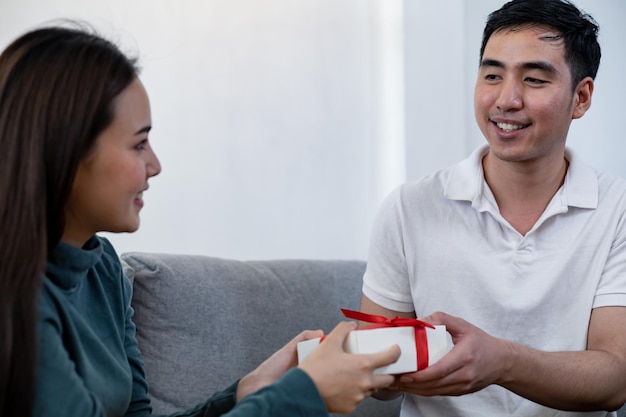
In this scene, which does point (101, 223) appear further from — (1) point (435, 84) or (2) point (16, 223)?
(1) point (435, 84)

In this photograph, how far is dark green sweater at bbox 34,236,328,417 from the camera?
1.15 m

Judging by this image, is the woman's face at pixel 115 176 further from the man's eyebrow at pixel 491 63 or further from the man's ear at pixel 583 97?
the man's ear at pixel 583 97

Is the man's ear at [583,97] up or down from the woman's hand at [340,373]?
up

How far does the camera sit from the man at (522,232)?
181 centimetres

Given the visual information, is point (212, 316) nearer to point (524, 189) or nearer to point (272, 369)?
point (272, 369)

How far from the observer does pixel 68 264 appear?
4.14ft

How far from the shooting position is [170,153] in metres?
2.45

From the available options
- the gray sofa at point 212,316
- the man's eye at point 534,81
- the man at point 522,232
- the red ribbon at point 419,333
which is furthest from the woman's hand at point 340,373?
the man's eye at point 534,81

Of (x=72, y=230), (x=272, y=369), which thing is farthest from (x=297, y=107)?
(x=72, y=230)

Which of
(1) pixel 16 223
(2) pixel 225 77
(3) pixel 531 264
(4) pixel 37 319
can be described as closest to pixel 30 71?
(1) pixel 16 223

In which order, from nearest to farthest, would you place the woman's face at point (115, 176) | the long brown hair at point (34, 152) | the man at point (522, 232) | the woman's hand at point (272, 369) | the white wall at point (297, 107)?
1. the long brown hair at point (34, 152)
2. the woman's face at point (115, 176)
3. the woman's hand at point (272, 369)
4. the man at point (522, 232)
5. the white wall at point (297, 107)

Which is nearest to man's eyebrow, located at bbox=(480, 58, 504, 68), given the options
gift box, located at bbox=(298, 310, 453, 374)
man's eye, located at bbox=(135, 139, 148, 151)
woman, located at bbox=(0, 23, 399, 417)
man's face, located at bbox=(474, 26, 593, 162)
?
man's face, located at bbox=(474, 26, 593, 162)

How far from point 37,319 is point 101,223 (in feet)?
0.72

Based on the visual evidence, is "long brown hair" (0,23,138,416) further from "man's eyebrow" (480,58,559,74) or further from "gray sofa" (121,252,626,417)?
"man's eyebrow" (480,58,559,74)
